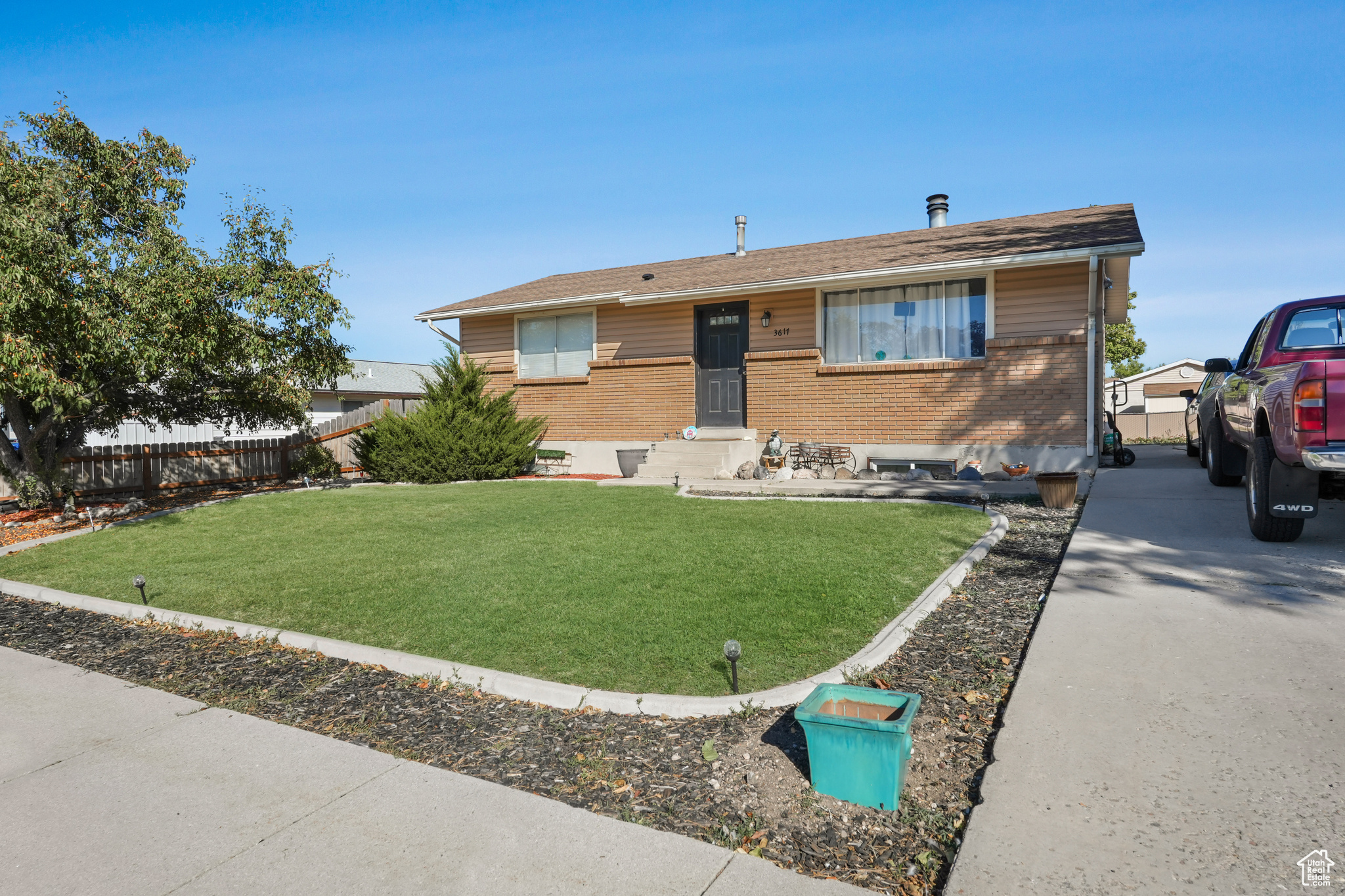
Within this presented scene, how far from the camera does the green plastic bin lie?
2762mm

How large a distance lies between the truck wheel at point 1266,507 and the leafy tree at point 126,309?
11.9 metres

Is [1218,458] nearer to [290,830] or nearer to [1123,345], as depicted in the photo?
[290,830]

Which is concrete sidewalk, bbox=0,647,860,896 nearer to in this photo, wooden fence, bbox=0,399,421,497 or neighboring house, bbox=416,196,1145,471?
neighboring house, bbox=416,196,1145,471

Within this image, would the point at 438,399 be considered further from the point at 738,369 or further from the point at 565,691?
the point at 565,691

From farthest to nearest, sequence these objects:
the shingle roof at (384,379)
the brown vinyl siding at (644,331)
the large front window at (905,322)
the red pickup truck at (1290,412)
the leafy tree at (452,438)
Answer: the shingle roof at (384,379)
the brown vinyl siding at (644,331)
the leafy tree at (452,438)
the large front window at (905,322)
the red pickup truck at (1290,412)

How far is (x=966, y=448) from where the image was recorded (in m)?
12.3

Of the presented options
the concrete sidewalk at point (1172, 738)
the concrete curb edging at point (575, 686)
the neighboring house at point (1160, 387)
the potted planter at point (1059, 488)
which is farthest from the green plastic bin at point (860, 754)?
the neighboring house at point (1160, 387)

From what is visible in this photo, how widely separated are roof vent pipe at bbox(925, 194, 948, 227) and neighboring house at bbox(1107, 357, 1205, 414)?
24.3 metres

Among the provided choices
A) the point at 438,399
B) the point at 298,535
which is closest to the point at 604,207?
the point at 438,399

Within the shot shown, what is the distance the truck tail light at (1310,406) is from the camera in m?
5.57

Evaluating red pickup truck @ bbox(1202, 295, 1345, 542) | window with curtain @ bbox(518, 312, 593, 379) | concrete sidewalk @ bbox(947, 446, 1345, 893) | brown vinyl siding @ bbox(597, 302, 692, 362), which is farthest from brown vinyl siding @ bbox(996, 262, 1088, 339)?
window with curtain @ bbox(518, 312, 593, 379)

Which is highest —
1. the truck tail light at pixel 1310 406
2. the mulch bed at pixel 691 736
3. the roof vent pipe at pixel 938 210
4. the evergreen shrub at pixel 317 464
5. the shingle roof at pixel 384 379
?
the roof vent pipe at pixel 938 210

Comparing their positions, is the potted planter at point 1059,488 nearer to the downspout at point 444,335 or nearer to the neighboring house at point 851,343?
the neighboring house at point 851,343

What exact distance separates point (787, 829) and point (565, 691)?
5.11 feet
